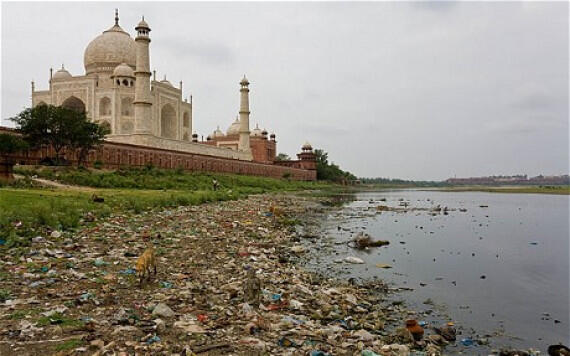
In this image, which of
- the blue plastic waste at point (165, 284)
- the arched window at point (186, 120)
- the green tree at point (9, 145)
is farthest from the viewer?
the arched window at point (186, 120)

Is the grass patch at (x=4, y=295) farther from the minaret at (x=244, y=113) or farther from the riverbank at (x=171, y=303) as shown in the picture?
the minaret at (x=244, y=113)

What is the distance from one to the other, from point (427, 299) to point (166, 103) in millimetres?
45915

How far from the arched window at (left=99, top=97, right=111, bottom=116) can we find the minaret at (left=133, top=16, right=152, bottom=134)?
346 inches

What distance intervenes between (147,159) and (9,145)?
1238 cm

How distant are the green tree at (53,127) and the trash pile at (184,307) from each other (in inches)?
675

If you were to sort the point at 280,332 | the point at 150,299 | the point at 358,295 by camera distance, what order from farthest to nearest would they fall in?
the point at 358,295 < the point at 150,299 < the point at 280,332

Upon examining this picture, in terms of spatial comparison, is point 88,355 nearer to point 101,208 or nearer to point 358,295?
point 358,295

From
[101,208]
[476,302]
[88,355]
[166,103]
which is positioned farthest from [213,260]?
[166,103]

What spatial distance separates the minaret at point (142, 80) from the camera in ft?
118

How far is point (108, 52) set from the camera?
44.9m

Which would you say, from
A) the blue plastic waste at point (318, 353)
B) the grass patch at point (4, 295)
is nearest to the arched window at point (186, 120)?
the grass patch at point (4, 295)

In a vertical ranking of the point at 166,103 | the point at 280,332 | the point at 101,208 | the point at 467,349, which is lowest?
the point at 467,349

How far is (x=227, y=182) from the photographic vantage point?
36.4 m

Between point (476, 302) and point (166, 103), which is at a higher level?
point (166, 103)
